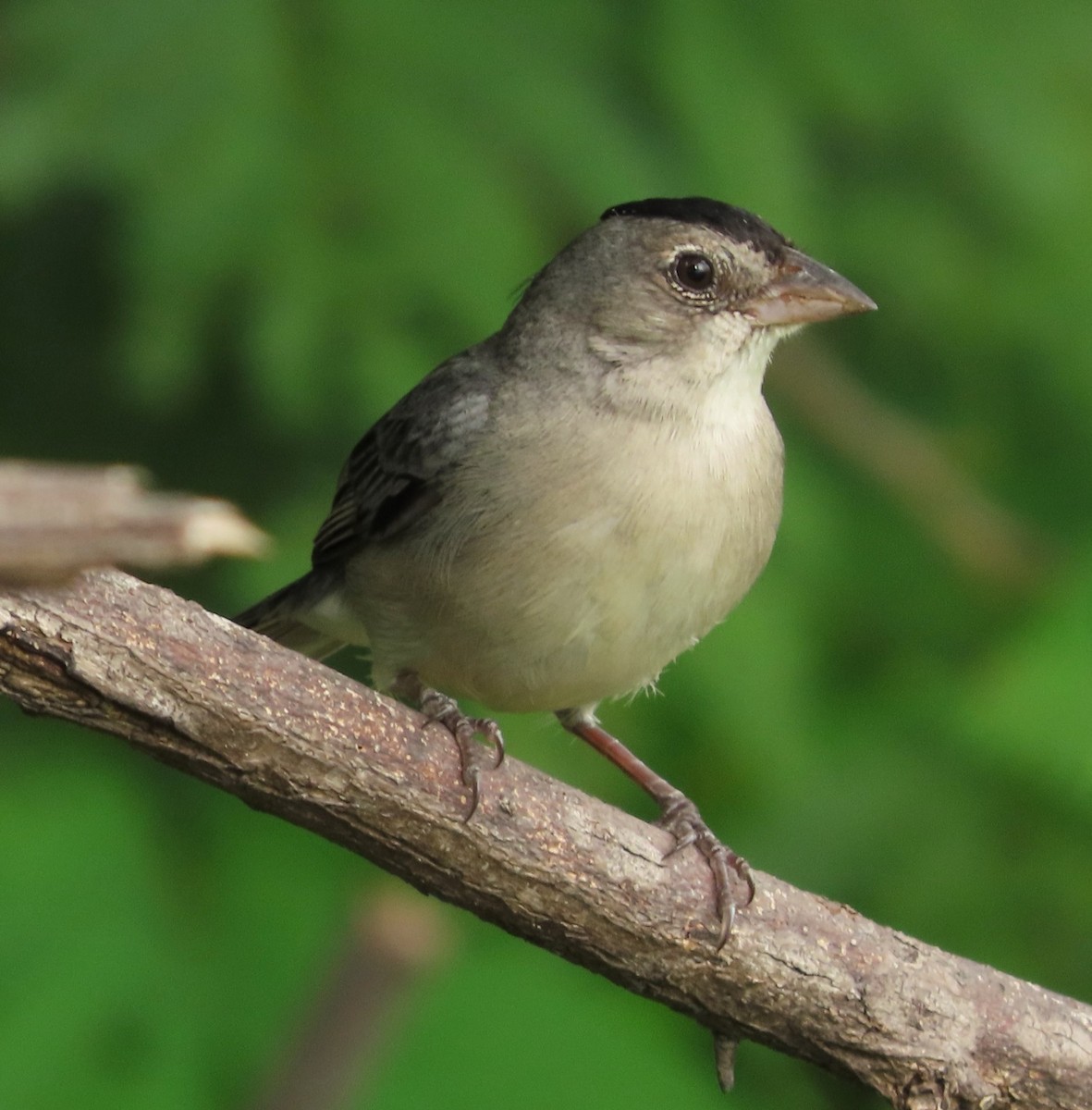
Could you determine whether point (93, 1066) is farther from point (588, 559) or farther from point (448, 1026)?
point (588, 559)

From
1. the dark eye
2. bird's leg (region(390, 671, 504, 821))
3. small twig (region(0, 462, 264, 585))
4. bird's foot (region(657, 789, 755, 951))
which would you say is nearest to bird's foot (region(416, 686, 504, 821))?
bird's leg (region(390, 671, 504, 821))

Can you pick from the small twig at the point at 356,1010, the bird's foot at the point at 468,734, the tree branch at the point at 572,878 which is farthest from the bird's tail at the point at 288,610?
the tree branch at the point at 572,878

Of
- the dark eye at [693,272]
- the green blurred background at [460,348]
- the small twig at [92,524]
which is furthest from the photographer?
the green blurred background at [460,348]

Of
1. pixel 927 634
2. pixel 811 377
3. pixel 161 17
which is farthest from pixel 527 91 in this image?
pixel 927 634

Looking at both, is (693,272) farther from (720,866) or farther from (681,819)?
(720,866)

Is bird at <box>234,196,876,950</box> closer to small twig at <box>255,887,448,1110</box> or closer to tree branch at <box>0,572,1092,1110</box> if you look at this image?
tree branch at <box>0,572,1092,1110</box>

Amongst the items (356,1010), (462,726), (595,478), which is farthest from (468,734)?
(356,1010)

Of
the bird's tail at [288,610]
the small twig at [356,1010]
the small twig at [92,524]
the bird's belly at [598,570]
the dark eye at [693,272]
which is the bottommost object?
the small twig at [356,1010]

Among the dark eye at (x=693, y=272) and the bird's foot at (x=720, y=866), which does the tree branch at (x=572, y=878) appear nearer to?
the bird's foot at (x=720, y=866)
